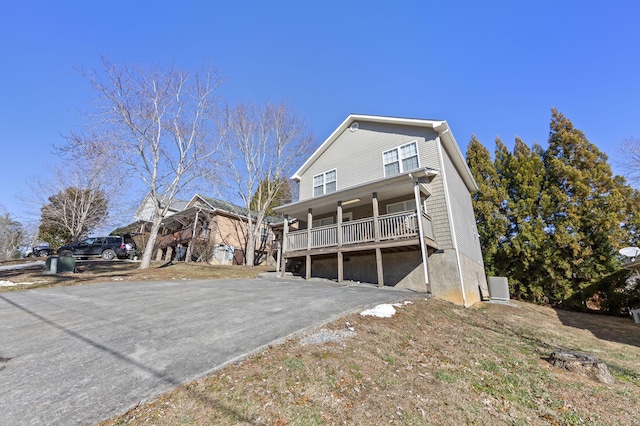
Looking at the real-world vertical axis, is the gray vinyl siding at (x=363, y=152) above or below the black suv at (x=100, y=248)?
above

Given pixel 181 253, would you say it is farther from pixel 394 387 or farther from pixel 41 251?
pixel 394 387

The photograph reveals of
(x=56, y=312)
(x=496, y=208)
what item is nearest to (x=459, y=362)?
(x=56, y=312)

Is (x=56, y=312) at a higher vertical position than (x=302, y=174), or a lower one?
lower

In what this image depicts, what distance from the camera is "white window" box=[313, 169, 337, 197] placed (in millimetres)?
16359

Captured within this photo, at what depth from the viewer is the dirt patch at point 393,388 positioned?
263 cm

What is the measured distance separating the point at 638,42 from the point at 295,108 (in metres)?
19.1

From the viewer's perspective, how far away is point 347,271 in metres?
13.6

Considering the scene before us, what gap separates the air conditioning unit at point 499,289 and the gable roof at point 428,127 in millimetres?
6334

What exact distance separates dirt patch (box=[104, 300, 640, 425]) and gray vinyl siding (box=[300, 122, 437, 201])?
9.68 meters

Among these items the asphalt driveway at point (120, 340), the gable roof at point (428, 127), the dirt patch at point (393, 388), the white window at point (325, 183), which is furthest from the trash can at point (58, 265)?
the dirt patch at point (393, 388)

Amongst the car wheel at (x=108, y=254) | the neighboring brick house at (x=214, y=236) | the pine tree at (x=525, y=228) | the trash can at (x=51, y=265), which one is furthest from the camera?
the neighboring brick house at (x=214, y=236)

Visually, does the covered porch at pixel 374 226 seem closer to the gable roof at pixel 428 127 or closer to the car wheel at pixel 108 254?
the gable roof at pixel 428 127

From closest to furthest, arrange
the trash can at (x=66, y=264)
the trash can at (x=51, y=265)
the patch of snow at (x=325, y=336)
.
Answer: the patch of snow at (x=325, y=336) < the trash can at (x=51, y=265) < the trash can at (x=66, y=264)

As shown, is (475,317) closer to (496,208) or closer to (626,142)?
(496,208)
